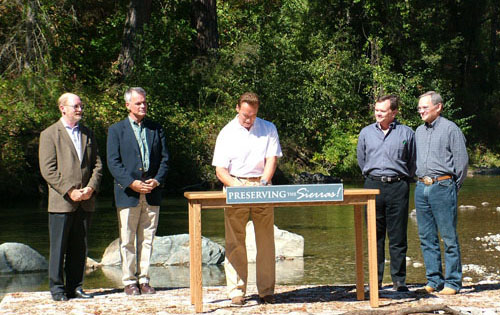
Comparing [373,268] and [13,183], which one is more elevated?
[13,183]

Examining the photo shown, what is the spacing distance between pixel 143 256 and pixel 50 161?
124cm

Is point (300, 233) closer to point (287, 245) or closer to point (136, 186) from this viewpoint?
point (287, 245)

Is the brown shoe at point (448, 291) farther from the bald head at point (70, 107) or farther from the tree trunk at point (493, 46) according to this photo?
the tree trunk at point (493, 46)

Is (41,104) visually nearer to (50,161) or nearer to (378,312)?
(50,161)

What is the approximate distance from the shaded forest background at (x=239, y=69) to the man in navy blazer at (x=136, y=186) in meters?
15.6

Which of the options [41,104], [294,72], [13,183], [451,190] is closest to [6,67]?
[41,104]

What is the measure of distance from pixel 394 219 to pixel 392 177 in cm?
39

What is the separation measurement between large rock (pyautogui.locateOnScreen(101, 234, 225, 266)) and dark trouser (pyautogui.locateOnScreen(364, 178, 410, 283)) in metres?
4.39

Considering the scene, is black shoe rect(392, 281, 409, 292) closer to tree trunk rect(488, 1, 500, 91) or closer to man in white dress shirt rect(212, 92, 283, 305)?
man in white dress shirt rect(212, 92, 283, 305)

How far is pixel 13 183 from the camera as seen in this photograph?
23.2 meters

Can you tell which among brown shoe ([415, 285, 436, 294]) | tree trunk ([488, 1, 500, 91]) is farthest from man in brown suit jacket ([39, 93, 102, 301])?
tree trunk ([488, 1, 500, 91])

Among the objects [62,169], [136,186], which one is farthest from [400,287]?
[62,169]

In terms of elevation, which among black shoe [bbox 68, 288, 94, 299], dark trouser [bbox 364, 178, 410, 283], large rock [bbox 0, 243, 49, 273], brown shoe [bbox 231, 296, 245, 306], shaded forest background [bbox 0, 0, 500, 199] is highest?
shaded forest background [bbox 0, 0, 500, 199]

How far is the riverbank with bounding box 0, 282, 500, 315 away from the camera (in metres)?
6.87
